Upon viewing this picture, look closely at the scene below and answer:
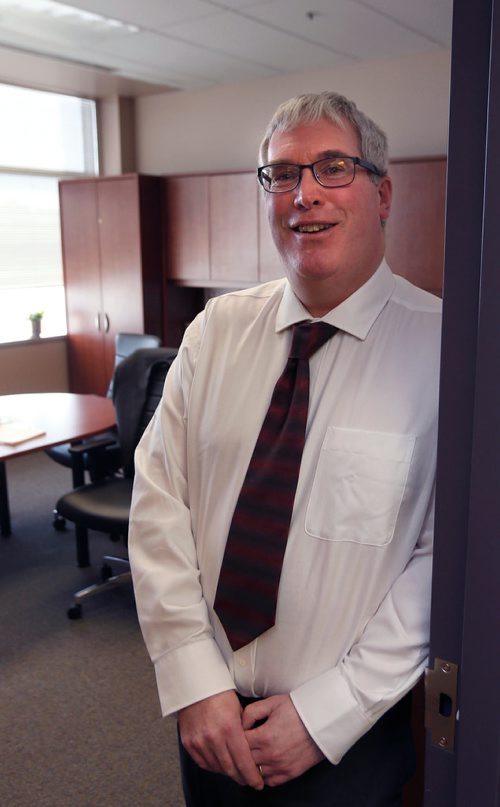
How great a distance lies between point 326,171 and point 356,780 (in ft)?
3.09

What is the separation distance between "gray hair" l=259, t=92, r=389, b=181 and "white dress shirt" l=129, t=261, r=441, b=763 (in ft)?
0.62

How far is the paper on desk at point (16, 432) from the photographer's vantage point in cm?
293

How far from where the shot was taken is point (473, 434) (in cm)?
65

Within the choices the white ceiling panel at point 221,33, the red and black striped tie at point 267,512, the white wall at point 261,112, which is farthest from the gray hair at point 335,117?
the white wall at point 261,112

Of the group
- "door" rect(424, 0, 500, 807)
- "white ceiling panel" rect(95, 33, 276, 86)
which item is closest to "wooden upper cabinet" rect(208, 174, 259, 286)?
"white ceiling panel" rect(95, 33, 276, 86)

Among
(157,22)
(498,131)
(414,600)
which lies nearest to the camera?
(498,131)

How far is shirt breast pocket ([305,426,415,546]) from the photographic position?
102 centimetres

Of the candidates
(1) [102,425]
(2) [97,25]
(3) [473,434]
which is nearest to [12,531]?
(1) [102,425]

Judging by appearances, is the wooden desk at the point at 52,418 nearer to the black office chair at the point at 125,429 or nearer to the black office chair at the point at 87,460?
the black office chair at the point at 87,460

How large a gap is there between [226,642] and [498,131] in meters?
0.86

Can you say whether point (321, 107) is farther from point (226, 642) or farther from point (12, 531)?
point (12, 531)

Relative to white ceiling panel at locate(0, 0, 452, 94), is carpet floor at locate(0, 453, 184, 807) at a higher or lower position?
lower

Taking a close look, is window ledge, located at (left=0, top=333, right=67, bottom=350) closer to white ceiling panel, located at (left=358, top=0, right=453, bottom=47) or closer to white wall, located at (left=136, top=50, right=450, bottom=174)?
white wall, located at (left=136, top=50, right=450, bottom=174)

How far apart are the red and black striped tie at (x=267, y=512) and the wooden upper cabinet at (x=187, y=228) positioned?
13.1 feet
